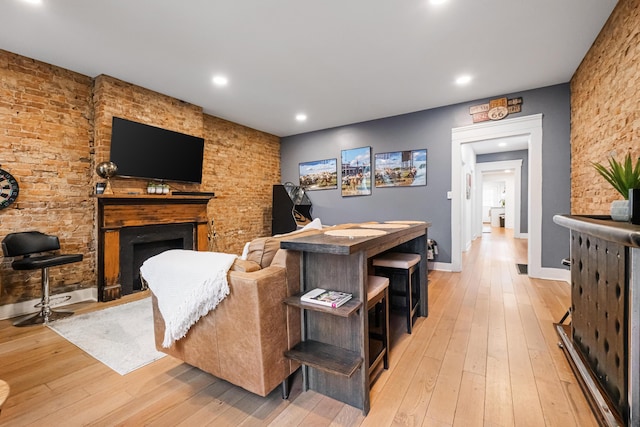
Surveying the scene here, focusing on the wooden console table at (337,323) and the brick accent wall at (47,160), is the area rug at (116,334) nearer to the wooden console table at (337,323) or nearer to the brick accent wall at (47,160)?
the brick accent wall at (47,160)

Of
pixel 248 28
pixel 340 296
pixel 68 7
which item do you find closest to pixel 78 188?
pixel 68 7

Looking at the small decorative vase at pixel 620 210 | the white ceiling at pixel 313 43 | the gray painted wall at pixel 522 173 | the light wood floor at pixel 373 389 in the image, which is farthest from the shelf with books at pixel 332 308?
the gray painted wall at pixel 522 173

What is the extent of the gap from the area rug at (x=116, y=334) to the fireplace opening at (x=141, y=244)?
0.52 metres

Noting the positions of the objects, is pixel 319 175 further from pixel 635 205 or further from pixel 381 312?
pixel 635 205

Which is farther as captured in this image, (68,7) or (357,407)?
(68,7)

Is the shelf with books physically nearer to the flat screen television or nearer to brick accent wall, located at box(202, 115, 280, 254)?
the flat screen television

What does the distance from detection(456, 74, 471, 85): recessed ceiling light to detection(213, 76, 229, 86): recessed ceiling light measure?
9.79 ft

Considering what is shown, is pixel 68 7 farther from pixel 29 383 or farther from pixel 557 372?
pixel 557 372

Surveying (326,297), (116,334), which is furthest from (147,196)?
(326,297)

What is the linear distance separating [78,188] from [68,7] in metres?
1.97

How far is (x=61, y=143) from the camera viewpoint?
3162mm

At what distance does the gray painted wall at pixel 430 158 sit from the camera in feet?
12.0

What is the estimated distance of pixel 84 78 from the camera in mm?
3346

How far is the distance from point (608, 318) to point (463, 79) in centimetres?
315
